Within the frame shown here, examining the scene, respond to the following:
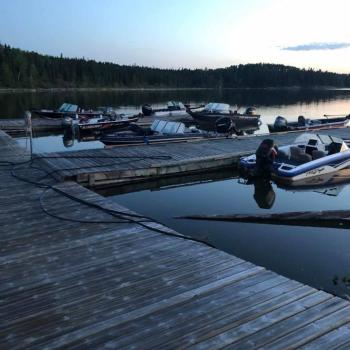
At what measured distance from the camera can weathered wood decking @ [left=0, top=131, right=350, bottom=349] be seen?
3834mm

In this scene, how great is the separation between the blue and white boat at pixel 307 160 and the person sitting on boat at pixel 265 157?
18 centimetres

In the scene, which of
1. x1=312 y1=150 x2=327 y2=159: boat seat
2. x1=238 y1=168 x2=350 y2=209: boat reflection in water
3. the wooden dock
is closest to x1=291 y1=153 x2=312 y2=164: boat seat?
x1=312 y1=150 x2=327 y2=159: boat seat

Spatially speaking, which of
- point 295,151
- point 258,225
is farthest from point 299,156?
point 258,225

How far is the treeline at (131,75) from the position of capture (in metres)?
93.4

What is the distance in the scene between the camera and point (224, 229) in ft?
29.4

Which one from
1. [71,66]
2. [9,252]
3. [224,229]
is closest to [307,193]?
[224,229]

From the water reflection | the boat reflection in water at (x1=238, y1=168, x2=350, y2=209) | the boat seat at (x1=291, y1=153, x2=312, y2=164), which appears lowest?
the boat reflection in water at (x1=238, y1=168, x2=350, y2=209)

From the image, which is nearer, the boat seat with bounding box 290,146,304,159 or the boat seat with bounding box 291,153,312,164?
the boat seat with bounding box 291,153,312,164

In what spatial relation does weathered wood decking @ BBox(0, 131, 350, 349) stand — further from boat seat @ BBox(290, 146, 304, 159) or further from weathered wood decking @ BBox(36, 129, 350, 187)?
boat seat @ BBox(290, 146, 304, 159)

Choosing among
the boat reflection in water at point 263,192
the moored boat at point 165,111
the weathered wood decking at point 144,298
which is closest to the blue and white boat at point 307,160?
the boat reflection in water at point 263,192

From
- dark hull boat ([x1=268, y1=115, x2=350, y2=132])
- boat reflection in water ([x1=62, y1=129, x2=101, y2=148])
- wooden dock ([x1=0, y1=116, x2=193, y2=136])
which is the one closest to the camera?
boat reflection in water ([x1=62, y1=129, x2=101, y2=148])

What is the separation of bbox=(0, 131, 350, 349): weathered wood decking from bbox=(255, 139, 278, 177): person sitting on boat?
696 cm

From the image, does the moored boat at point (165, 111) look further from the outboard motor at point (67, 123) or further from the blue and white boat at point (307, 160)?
the blue and white boat at point (307, 160)

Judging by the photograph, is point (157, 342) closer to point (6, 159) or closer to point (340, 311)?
point (340, 311)
